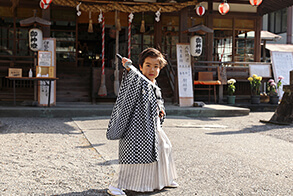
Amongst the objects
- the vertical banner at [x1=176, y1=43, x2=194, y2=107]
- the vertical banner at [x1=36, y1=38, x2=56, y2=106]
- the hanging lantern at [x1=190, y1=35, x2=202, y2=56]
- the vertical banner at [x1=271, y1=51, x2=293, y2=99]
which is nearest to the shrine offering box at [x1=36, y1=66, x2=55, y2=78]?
the vertical banner at [x1=36, y1=38, x2=56, y2=106]

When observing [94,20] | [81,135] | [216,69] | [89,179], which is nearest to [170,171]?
[89,179]

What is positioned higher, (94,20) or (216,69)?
(94,20)

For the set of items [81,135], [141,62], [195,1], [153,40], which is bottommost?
[81,135]

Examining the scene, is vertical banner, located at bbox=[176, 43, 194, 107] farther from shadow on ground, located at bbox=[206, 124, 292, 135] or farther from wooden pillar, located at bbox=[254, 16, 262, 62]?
wooden pillar, located at bbox=[254, 16, 262, 62]

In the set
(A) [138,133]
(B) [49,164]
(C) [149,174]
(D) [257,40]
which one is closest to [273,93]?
(D) [257,40]

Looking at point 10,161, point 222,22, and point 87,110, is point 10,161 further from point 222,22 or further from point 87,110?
point 222,22

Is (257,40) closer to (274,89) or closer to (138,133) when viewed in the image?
(274,89)

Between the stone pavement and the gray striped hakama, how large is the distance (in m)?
0.12

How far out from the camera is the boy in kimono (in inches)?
115

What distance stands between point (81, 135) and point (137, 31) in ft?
30.3

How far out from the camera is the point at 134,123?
294 centimetres

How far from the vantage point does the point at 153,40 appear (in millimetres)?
14562

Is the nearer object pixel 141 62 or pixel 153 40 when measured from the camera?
pixel 141 62

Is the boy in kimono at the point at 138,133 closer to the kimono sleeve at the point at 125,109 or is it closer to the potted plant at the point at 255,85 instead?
the kimono sleeve at the point at 125,109
